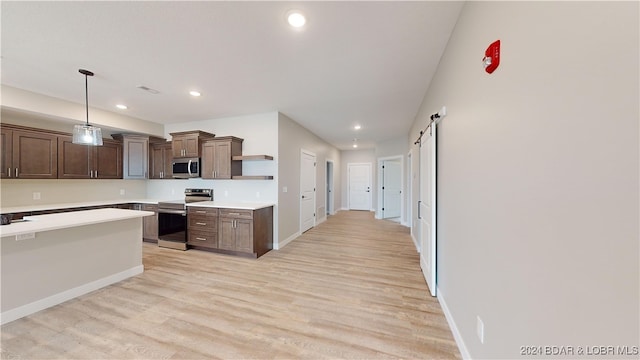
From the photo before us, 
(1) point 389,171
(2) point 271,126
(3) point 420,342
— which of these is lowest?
(3) point 420,342

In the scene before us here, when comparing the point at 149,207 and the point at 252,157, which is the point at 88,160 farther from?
the point at 252,157

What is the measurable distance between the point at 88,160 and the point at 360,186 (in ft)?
26.7

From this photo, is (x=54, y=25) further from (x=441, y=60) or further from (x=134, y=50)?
(x=441, y=60)

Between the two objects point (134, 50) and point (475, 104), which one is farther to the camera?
point (134, 50)

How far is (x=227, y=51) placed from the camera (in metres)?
2.26

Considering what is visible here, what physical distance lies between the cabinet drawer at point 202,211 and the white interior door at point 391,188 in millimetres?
5537

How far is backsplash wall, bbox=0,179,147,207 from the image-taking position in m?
3.52

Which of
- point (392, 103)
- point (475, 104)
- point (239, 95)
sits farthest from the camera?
point (392, 103)

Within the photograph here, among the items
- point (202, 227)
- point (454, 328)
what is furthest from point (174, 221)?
point (454, 328)

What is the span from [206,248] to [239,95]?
9.39 feet

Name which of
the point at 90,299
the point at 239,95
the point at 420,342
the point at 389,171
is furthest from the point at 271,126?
the point at 389,171

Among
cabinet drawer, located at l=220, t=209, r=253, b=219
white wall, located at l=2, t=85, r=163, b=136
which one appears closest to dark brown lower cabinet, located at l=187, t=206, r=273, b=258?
cabinet drawer, located at l=220, t=209, r=253, b=219

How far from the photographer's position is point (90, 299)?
248 centimetres

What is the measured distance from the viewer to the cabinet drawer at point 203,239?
13.2ft
